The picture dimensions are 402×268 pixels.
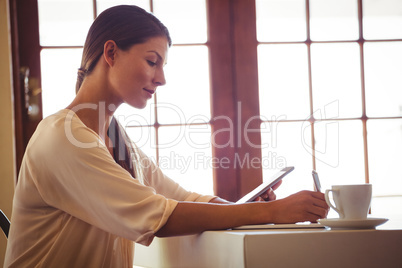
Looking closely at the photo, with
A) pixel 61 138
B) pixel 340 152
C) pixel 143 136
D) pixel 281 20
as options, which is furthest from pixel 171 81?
pixel 61 138

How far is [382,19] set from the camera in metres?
2.11

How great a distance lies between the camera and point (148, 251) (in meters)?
1.16

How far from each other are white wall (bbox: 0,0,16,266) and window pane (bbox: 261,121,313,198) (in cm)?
104

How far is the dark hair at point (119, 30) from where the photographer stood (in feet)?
3.83

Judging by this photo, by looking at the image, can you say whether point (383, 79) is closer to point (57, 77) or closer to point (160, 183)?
point (160, 183)

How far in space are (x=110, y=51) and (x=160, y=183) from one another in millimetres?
450

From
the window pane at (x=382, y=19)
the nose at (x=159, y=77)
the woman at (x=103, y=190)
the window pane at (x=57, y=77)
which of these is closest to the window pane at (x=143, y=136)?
the window pane at (x=57, y=77)

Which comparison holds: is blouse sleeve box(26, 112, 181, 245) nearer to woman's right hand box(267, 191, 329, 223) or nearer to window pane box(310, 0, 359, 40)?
woman's right hand box(267, 191, 329, 223)

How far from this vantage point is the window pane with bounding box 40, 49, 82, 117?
1950 mm

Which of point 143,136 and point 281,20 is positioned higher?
point 281,20

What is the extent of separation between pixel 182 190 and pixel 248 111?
70 centimetres

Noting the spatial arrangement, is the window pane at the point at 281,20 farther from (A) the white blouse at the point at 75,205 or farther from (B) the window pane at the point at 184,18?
(A) the white blouse at the point at 75,205

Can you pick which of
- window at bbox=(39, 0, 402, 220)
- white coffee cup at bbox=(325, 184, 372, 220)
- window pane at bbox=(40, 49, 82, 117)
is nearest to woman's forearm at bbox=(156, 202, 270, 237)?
white coffee cup at bbox=(325, 184, 372, 220)

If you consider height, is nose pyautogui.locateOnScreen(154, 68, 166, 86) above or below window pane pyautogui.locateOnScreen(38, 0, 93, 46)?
below
